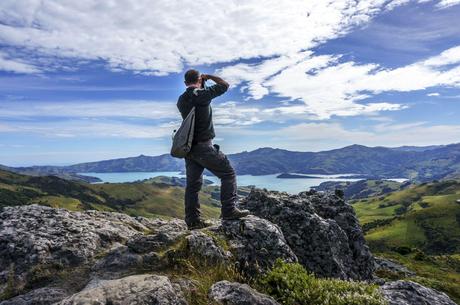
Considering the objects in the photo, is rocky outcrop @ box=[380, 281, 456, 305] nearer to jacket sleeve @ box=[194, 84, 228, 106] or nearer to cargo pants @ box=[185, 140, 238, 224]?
cargo pants @ box=[185, 140, 238, 224]

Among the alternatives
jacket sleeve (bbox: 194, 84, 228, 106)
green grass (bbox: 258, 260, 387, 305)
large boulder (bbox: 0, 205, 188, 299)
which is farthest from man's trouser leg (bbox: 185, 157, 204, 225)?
green grass (bbox: 258, 260, 387, 305)

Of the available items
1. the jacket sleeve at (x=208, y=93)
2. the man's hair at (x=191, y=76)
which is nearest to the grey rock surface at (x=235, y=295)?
the jacket sleeve at (x=208, y=93)

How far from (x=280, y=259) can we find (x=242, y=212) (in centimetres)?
276

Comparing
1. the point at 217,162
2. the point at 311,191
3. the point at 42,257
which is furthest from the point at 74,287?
the point at 311,191

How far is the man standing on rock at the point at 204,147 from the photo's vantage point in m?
13.1

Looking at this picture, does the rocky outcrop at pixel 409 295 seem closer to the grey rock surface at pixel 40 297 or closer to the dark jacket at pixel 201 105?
the dark jacket at pixel 201 105

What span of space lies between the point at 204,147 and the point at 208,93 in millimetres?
1898

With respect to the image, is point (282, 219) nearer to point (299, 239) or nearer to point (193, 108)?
point (299, 239)

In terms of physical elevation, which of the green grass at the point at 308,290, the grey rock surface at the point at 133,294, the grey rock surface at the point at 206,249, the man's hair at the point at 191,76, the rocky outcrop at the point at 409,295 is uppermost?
the man's hair at the point at 191,76

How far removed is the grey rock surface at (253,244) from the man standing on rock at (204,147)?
2.42 feet

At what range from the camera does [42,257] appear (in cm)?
1166

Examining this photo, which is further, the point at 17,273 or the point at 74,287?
the point at 17,273

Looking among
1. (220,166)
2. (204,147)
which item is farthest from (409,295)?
(204,147)

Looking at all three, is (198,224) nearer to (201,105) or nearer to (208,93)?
(201,105)
